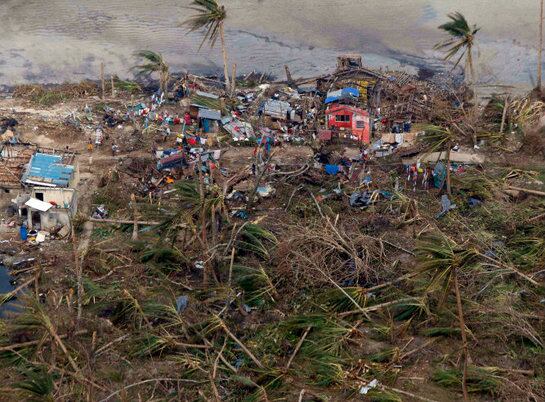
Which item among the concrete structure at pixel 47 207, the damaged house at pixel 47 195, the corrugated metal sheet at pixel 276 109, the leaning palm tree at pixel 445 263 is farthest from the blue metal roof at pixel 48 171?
the leaning palm tree at pixel 445 263

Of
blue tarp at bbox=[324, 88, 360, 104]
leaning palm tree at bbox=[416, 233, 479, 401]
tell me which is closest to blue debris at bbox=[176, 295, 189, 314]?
leaning palm tree at bbox=[416, 233, 479, 401]

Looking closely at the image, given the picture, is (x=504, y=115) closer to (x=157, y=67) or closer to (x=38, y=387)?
(x=157, y=67)

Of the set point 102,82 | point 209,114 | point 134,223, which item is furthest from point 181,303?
point 102,82

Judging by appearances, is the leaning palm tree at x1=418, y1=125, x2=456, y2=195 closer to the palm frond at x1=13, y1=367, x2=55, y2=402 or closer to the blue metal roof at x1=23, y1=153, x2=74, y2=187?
the blue metal roof at x1=23, y1=153, x2=74, y2=187

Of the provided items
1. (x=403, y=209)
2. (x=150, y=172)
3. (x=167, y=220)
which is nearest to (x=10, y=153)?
(x=150, y=172)

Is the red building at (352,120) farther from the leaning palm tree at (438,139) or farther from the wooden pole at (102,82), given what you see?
the wooden pole at (102,82)
